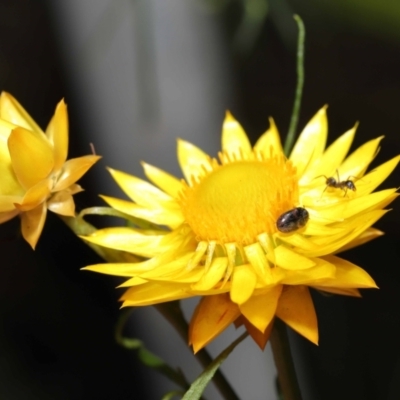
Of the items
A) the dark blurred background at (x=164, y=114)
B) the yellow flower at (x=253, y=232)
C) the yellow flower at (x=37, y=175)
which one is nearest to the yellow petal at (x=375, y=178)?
the yellow flower at (x=253, y=232)

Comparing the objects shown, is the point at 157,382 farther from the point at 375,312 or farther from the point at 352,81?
the point at 352,81

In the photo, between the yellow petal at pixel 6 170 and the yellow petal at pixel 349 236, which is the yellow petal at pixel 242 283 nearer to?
the yellow petal at pixel 349 236

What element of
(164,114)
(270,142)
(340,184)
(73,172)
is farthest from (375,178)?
(164,114)

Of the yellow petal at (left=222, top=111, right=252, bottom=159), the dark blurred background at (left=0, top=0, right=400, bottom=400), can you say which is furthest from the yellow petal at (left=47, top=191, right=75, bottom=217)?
the dark blurred background at (left=0, top=0, right=400, bottom=400)

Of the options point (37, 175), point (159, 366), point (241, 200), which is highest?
point (37, 175)

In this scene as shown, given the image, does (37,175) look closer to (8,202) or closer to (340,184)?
(8,202)

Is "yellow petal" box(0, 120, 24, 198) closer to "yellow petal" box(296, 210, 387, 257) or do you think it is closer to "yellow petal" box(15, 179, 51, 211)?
"yellow petal" box(15, 179, 51, 211)
